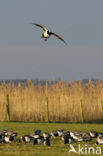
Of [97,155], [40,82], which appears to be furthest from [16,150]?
[40,82]

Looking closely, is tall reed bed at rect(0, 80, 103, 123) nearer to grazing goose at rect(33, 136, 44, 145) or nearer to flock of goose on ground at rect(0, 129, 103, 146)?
flock of goose on ground at rect(0, 129, 103, 146)

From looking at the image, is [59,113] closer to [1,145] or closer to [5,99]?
[5,99]

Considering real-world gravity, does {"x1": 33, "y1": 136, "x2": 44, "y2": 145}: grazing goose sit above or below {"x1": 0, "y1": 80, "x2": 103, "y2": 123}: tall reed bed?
below

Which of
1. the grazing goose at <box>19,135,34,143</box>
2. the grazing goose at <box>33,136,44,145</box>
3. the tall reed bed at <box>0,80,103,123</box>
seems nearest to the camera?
the grazing goose at <box>33,136,44,145</box>

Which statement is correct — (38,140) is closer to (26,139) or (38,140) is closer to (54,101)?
(26,139)

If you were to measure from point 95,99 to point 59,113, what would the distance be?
3.01 m

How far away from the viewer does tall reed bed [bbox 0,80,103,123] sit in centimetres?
2803

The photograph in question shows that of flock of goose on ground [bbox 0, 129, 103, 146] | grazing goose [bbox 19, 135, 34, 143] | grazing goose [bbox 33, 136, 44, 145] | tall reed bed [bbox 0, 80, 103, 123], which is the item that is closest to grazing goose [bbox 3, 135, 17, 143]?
flock of goose on ground [bbox 0, 129, 103, 146]

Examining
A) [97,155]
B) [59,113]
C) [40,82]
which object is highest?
[40,82]

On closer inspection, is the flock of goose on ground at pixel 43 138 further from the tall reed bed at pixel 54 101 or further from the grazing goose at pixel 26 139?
the tall reed bed at pixel 54 101

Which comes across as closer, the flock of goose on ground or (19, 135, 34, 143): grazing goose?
the flock of goose on ground

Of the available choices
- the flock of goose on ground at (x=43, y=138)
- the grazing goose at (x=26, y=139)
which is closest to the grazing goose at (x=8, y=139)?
the flock of goose on ground at (x=43, y=138)

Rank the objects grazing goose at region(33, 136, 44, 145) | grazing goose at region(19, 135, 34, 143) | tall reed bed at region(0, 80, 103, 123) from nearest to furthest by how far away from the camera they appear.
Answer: grazing goose at region(33, 136, 44, 145) → grazing goose at region(19, 135, 34, 143) → tall reed bed at region(0, 80, 103, 123)

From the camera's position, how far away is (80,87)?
98.0ft
